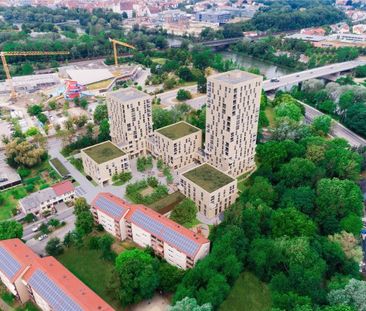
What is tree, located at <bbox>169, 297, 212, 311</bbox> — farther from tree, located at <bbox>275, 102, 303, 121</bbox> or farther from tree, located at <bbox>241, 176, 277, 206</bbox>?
tree, located at <bbox>275, 102, 303, 121</bbox>

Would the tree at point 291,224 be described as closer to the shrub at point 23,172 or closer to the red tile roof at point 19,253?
the red tile roof at point 19,253

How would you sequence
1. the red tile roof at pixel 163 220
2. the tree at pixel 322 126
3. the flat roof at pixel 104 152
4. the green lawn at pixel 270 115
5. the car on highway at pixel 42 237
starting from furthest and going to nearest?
1. the green lawn at pixel 270 115
2. the tree at pixel 322 126
3. the flat roof at pixel 104 152
4. the car on highway at pixel 42 237
5. the red tile roof at pixel 163 220

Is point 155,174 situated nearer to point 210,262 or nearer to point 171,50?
point 210,262

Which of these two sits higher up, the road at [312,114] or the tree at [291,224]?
the tree at [291,224]

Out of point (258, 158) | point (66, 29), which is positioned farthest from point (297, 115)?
point (66, 29)

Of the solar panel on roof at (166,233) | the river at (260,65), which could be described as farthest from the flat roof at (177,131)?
the river at (260,65)

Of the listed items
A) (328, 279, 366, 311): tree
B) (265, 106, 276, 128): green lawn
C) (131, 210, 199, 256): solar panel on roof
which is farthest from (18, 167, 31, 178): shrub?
(265, 106, 276, 128): green lawn

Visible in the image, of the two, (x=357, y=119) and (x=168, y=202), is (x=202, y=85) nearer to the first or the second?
(x=357, y=119)
